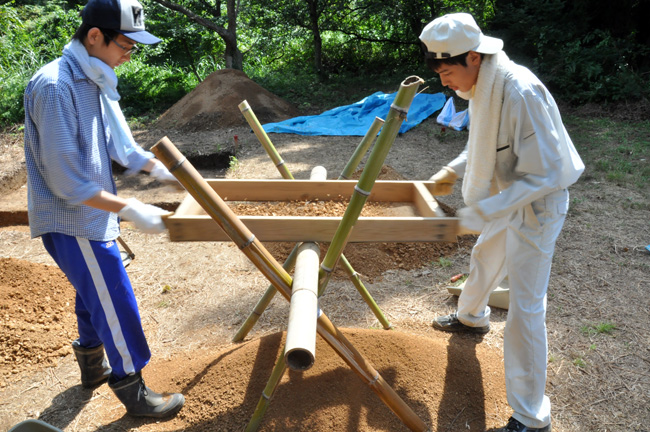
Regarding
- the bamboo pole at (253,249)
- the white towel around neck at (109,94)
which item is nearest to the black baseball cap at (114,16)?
the white towel around neck at (109,94)

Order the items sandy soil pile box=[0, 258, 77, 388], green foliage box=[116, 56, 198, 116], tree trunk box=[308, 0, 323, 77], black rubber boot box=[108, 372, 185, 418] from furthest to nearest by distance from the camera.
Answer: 1. tree trunk box=[308, 0, 323, 77]
2. green foliage box=[116, 56, 198, 116]
3. sandy soil pile box=[0, 258, 77, 388]
4. black rubber boot box=[108, 372, 185, 418]

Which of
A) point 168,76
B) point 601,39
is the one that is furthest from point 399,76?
point 168,76

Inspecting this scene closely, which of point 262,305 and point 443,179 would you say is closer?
point 443,179

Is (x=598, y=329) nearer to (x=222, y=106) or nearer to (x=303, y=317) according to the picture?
(x=303, y=317)

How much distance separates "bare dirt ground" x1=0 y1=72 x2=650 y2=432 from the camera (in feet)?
8.77

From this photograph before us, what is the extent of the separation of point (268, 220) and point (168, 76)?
10286 mm

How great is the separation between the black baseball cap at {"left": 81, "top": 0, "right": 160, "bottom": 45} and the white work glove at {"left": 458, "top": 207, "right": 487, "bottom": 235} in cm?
170

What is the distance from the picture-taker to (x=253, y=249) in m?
1.99

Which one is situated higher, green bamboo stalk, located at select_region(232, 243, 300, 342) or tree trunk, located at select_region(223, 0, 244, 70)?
tree trunk, located at select_region(223, 0, 244, 70)

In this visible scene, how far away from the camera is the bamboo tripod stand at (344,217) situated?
1847mm

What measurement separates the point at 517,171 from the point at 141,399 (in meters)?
2.28

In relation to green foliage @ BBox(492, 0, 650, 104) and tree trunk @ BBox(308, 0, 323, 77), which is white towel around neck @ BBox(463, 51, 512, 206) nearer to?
green foliage @ BBox(492, 0, 650, 104)

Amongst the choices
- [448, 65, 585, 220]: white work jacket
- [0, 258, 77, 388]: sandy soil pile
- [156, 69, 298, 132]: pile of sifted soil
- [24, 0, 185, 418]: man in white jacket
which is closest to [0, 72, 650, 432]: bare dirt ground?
[0, 258, 77, 388]: sandy soil pile

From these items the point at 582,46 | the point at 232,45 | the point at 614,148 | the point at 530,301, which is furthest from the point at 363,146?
the point at 232,45
